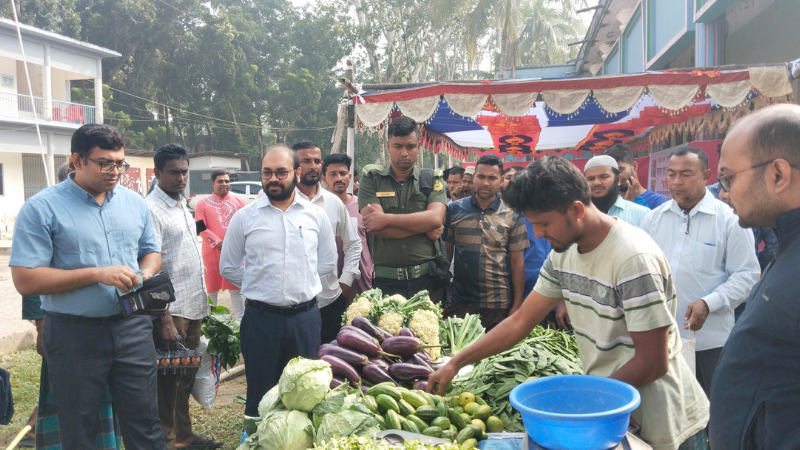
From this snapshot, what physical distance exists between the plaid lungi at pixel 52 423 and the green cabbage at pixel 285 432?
1683 millimetres

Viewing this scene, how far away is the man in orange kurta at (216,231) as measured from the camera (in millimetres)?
6234

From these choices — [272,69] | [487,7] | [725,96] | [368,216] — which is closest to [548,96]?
[725,96]

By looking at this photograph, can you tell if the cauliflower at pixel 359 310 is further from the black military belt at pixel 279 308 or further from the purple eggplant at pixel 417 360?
the purple eggplant at pixel 417 360

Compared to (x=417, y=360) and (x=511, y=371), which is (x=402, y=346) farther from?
(x=511, y=371)

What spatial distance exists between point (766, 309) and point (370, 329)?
2.08m

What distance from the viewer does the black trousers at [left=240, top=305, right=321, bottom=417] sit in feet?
11.4

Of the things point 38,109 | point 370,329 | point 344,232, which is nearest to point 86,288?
point 370,329

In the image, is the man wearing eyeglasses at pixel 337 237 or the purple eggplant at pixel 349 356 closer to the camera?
the purple eggplant at pixel 349 356

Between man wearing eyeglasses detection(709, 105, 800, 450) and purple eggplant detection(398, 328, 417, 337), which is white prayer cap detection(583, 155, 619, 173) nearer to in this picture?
purple eggplant detection(398, 328, 417, 337)

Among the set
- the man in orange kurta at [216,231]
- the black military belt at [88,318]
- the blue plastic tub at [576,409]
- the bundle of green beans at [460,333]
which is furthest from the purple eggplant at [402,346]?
the man in orange kurta at [216,231]

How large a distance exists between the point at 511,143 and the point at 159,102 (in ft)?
88.6

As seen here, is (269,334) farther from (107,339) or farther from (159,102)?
(159,102)

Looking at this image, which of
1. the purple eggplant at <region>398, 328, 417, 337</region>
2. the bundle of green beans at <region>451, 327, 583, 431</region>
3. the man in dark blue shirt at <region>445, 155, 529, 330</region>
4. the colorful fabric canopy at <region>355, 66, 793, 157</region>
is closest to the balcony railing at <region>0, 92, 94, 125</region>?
the colorful fabric canopy at <region>355, 66, 793, 157</region>

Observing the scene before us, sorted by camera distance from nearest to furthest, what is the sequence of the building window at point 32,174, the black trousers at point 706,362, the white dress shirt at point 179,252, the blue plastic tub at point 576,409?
the blue plastic tub at point 576,409, the black trousers at point 706,362, the white dress shirt at point 179,252, the building window at point 32,174
